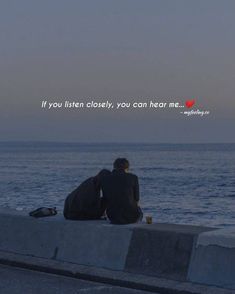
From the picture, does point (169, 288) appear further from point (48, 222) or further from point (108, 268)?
point (48, 222)

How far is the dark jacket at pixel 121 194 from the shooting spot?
971 cm

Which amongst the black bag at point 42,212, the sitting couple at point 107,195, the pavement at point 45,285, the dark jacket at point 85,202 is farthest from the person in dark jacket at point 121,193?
the pavement at point 45,285

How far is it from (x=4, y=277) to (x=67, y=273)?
0.74 metres

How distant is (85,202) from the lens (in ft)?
32.4

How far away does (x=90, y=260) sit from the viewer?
9258 mm

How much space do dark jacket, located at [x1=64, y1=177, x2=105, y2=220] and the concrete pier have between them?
6.9 inches

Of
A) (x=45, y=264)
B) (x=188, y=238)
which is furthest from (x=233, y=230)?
(x=45, y=264)

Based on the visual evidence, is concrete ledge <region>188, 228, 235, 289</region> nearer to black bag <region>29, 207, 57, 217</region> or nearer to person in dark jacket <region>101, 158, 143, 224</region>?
person in dark jacket <region>101, 158, 143, 224</region>

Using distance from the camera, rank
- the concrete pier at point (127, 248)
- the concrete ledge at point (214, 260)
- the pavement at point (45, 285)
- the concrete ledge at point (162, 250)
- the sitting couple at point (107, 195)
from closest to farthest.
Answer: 1. the concrete ledge at point (214, 260)
2. the concrete pier at point (127, 248)
3. the pavement at point (45, 285)
4. the concrete ledge at point (162, 250)
5. the sitting couple at point (107, 195)

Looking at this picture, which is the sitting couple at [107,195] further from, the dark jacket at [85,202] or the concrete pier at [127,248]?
the concrete pier at [127,248]

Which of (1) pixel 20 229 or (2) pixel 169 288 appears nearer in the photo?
(2) pixel 169 288

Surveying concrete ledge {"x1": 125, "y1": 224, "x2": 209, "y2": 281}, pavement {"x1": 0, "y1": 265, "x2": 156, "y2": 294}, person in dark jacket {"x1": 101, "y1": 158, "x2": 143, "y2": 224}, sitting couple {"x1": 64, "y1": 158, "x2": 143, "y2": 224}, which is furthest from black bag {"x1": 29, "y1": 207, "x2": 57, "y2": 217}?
concrete ledge {"x1": 125, "y1": 224, "x2": 209, "y2": 281}

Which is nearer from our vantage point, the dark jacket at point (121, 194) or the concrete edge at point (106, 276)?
the concrete edge at point (106, 276)

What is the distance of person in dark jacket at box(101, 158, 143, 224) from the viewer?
9.70 metres
